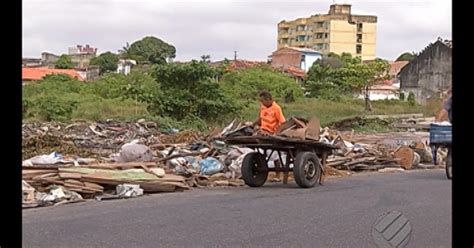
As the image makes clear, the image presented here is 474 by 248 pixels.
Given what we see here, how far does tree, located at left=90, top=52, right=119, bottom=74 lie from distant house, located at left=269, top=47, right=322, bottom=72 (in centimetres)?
1864

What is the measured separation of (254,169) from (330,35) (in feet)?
254

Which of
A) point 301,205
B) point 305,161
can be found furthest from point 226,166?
point 301,205

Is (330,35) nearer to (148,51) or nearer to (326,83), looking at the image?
(148,51)

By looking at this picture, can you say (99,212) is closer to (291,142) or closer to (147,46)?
(291,142)

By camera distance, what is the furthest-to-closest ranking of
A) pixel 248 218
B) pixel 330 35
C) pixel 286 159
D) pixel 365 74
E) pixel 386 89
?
pixel 330 35 → pixel 386 89 → pixel 365 74 → pixel 286 159 → pixel 248 218

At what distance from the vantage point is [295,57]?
275ft

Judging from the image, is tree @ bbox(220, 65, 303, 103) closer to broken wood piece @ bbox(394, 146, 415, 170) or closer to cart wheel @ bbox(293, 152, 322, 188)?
broken wood piece @ bbox(394, 146, 415, 170)

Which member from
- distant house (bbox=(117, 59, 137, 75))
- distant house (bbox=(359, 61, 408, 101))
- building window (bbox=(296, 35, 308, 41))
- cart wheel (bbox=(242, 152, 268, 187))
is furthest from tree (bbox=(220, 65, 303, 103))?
building window (bbox=(296, 35, 308, 41))

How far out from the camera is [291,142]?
14.6m

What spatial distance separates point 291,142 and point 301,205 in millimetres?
2226

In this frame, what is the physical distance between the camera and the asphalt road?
369 inches

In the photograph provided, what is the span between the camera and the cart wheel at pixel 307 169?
14734mm

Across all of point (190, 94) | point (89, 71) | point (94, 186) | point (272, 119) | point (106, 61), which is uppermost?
point (106, 61)

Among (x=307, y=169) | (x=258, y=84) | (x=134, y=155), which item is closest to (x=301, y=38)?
(x=258, y=84)
